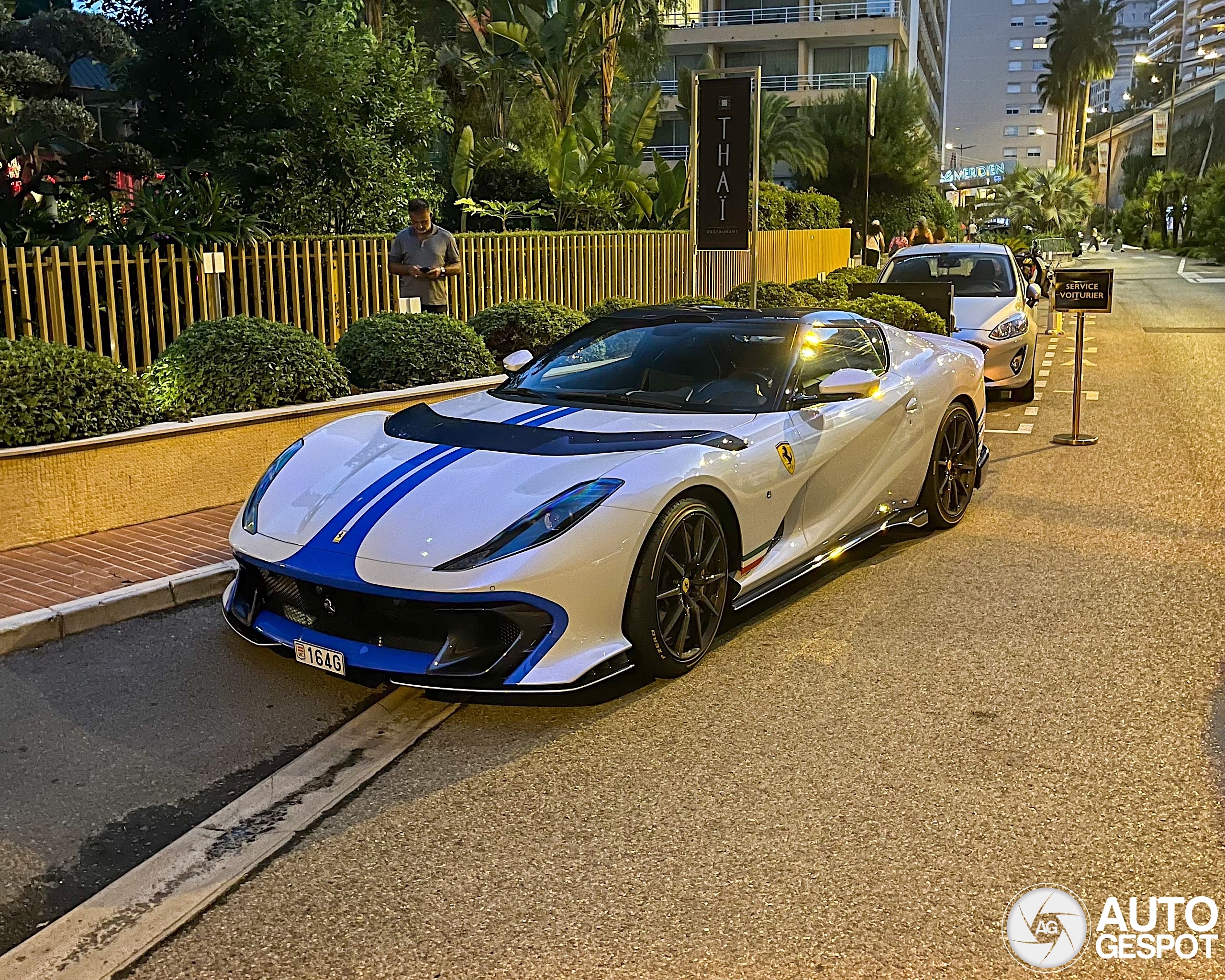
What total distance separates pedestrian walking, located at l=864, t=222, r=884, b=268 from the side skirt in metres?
20.4

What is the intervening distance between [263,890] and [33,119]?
10868mm

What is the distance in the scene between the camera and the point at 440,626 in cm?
437

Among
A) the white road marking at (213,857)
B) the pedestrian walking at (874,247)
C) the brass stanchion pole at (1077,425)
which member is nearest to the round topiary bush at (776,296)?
the brass stanchion pole at (1077,425)

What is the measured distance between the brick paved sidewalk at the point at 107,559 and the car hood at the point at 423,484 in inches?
53.6

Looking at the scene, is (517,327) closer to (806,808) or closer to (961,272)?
(961,272)

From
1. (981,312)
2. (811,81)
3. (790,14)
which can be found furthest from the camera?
(790,14)

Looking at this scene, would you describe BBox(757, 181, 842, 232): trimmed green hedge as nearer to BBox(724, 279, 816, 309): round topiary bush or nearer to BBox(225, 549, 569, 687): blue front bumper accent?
BBox(724, 279, 816, 309): round topiary bush

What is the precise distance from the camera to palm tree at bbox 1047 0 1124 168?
11100 centimetres

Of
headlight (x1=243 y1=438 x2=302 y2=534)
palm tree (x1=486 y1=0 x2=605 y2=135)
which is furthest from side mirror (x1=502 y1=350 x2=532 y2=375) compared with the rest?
palm tree (x1=486 y1=0 x2=605 y2=135)

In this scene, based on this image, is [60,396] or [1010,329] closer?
[60,396]

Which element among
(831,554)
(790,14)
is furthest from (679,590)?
(790,14)

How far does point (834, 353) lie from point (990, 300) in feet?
25.7

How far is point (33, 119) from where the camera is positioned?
1190cm

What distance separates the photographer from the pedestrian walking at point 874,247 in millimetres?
27734
